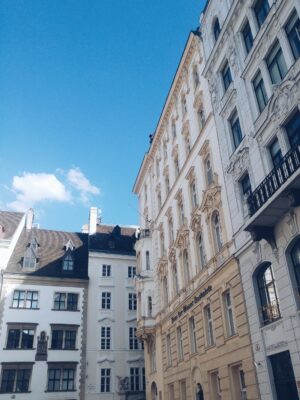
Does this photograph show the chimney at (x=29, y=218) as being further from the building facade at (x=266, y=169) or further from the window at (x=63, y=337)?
the building facade at (x=266, y=169)

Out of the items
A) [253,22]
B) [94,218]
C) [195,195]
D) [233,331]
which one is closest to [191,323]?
[233,331]

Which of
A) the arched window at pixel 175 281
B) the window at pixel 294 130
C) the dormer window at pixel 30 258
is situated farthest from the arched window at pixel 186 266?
the dormer window at pixel 30 258

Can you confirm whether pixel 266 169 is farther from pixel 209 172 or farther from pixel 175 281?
pixel 175 281

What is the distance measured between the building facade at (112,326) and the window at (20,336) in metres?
6.08

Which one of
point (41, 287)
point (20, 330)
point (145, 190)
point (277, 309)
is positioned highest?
point (145, 190)

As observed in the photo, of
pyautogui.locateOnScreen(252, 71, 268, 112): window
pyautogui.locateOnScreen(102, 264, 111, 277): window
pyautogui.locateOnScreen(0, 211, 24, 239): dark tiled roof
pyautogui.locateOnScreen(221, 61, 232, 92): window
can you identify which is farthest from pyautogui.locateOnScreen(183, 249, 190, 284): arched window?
pyautogui.locateOnScreen(0, 211, 24, 239): dark tiled roof

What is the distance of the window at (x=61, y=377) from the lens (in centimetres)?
3859

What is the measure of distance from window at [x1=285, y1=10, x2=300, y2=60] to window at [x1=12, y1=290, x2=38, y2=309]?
35.7 m

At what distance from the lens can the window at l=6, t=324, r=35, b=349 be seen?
128 feet

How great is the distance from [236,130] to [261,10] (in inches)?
258

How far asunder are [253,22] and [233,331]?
16.8 m

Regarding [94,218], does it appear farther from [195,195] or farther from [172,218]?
[195,195]

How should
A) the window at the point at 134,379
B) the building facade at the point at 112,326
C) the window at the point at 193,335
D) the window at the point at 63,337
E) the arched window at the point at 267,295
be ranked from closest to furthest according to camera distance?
1. the arched window at the point at 267,295
2. the window at the point at 193,335
3. the building facade at the point at 112,326
4. the window at the point at 63,337
5. the window at the point at 134,379

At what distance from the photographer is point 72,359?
40219 millimetres
